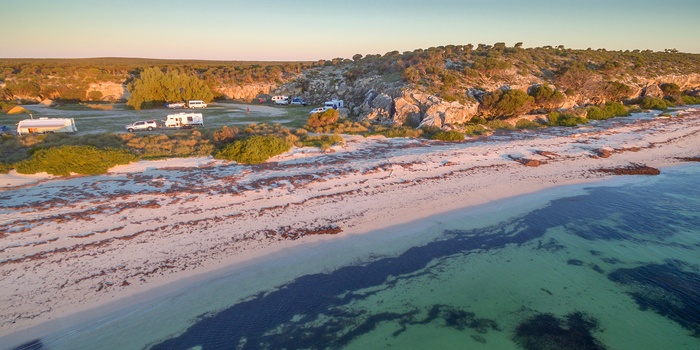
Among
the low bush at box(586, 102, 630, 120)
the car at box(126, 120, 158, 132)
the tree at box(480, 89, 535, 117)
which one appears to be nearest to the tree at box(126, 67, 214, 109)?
the car at box(126, 120, 158, 132)

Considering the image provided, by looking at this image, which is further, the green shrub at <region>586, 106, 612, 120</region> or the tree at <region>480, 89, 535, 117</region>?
the green shrub at <region>586, 106, 612, 120</region>

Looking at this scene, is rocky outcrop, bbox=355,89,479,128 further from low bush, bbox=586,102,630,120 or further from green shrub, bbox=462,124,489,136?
low bush, bbox=586,102,630,120

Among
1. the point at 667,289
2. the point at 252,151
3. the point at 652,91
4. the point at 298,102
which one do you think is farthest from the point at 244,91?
the point at 652,91

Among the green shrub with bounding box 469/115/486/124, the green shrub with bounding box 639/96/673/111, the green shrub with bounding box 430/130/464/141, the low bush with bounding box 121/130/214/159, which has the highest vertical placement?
the green shrub with bounding box 639/96/673/111

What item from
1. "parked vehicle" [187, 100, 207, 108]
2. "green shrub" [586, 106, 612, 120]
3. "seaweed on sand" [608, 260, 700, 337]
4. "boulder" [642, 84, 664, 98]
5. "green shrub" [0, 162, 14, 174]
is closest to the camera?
"seaweed on sand" [608, 260, 700, 337]

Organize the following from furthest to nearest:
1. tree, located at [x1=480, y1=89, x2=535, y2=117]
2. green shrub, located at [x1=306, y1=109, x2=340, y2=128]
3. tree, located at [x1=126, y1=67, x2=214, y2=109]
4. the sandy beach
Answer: tree, located at [x1=126, y1=67, x2=214, y2=109], tree, located at [x1=480, y1=89, x2=535, y2=117], green shrub, located at [x1=306, y1=109, x2=340, y2=128], the sandy beach

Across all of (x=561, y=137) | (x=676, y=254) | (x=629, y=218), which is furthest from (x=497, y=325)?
(x=561, y=137)

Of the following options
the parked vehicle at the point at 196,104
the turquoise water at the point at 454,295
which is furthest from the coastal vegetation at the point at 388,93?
the turquoise water at the point at 454,295

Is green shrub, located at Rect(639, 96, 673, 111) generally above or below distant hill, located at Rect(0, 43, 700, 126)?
below
